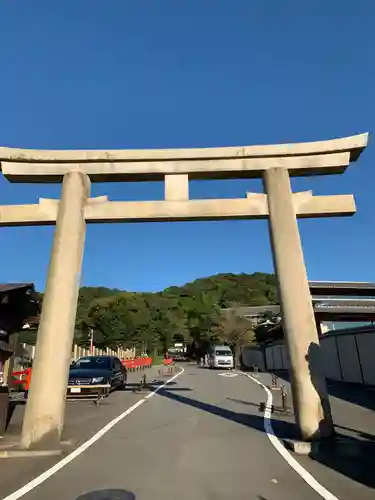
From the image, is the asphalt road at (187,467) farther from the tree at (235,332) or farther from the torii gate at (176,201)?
the tree at (235,332)

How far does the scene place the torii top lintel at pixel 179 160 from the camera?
9.34m

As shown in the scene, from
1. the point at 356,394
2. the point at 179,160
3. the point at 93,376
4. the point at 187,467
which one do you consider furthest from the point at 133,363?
the point at 187,467

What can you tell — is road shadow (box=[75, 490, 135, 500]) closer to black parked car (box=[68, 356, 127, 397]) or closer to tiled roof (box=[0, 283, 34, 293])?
tiled roof (box=[0, 283, 34, 293])

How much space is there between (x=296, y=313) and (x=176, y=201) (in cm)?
369

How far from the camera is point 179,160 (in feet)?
31.4

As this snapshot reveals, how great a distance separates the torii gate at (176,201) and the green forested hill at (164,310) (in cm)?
2570

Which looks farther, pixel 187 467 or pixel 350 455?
pixel 350 455

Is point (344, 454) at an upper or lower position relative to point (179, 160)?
lower

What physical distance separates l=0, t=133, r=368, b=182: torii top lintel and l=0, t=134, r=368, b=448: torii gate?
2 centimetres

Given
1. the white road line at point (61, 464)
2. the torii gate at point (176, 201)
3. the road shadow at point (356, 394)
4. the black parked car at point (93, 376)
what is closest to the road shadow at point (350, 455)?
the torii gate at point (176, 201)

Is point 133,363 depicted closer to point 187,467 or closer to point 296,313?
point 296,313

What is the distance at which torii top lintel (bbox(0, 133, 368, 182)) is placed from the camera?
30.7ft

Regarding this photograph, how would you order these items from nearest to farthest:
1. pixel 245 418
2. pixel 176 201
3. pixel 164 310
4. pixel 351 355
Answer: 1. pixel 176 201
2. pixel 245 418
3. pixel 351 355
4. pixel 164 310

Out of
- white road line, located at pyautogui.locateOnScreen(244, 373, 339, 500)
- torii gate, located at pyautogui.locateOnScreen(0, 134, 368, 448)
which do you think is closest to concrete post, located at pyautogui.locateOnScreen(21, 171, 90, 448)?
torii gate, located at pyautogui.locateOnScreen(0, 134, 368, 448)
